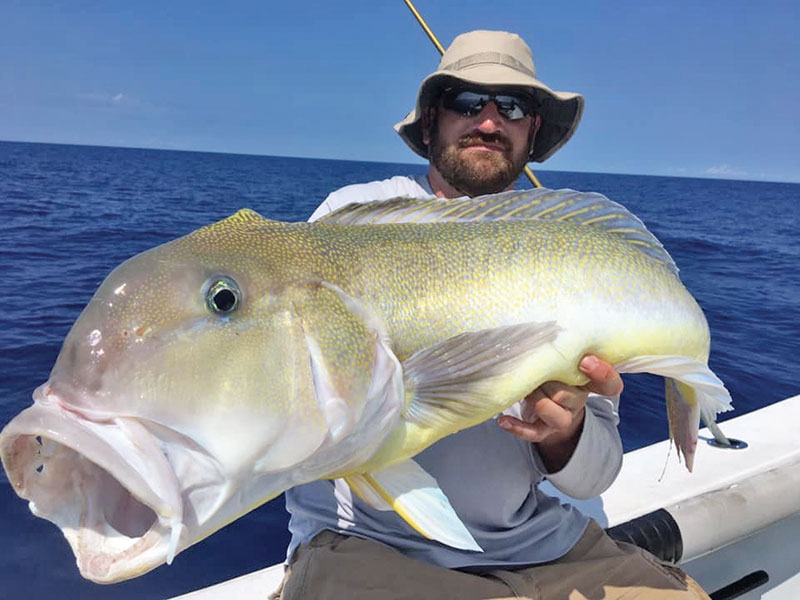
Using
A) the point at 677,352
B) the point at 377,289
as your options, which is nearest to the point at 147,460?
the point at 377,289

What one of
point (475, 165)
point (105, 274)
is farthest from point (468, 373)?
point (105, 274)

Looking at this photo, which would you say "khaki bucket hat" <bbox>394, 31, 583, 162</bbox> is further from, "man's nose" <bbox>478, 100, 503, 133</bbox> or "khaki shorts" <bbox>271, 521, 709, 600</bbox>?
"khaki shorts" <bbox>271, 521, 709, 600</bbox>

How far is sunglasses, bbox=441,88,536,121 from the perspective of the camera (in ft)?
9.69

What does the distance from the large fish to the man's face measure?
2.90 feet

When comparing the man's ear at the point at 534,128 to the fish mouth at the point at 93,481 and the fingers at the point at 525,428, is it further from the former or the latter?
the fish mouth at the point at 93,481

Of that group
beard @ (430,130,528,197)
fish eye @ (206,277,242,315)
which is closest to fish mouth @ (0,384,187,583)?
fish eye @ (206,277,242,315)

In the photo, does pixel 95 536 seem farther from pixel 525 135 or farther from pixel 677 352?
pixel 525 135

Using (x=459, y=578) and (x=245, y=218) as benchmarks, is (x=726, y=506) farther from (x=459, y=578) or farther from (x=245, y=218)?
(x=245, y=218)

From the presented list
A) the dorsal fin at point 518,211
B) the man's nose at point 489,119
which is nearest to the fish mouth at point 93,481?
the dorsal fin at point 518,211

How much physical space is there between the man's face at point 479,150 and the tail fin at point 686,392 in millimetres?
1269

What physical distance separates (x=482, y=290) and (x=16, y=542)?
3.85 meters

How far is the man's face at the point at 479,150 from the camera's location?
2.94 metres

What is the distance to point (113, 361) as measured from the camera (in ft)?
4.04

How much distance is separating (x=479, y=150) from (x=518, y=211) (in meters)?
1.02
